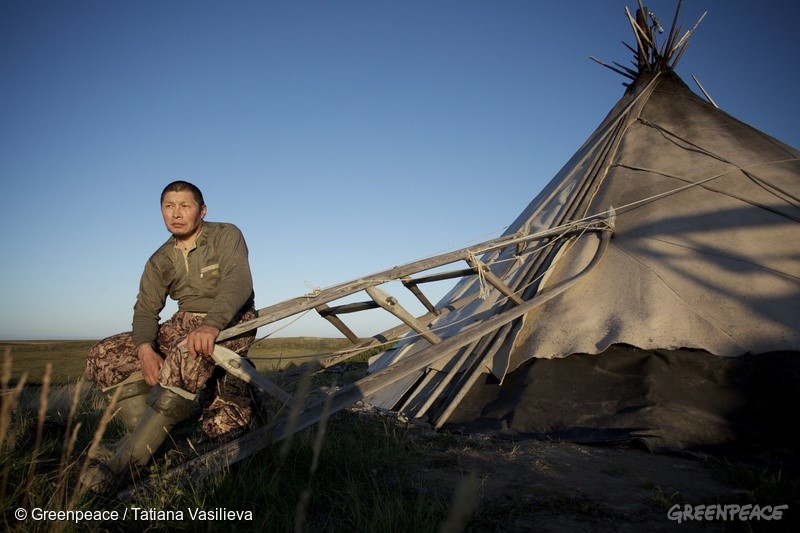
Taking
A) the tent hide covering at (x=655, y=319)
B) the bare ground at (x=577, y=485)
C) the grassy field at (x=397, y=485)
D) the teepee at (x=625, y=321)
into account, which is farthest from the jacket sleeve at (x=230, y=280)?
the tent hide covering at (x=655, y=319)

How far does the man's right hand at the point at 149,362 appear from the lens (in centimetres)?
261

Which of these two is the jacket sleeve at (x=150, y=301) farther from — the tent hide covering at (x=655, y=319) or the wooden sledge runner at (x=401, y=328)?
the tent hide covering at (x=655, y=319)

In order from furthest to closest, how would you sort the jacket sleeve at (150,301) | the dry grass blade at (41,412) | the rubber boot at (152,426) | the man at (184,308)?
1. the jacket sleeve at (150,301)
2. the man at (184,308)
3. the rubber boot at (152,426)
4. the dry grass blade at (41,412)

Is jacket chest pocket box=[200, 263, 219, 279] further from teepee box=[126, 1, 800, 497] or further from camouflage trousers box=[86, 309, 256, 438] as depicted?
teepee box=[126, 1, 800, 497]

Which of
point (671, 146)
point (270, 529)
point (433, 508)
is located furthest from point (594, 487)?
point (671, 146)

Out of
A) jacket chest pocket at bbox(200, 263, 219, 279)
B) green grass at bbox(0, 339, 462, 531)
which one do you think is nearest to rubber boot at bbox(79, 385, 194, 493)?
green grass at bbox(0, 339, 462, 531)

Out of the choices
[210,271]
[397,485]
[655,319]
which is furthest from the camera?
[655,319]

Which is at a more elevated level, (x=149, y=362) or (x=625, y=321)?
(x=625, y=321)

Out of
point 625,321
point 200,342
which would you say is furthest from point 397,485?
point 625,321

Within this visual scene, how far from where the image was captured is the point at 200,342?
7.80ft

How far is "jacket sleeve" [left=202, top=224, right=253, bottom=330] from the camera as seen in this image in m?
2.54

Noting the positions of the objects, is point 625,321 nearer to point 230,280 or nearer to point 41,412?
point 230,280

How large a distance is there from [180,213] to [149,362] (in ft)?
2.83

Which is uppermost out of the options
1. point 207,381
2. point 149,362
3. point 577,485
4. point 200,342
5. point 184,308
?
point 184,308
